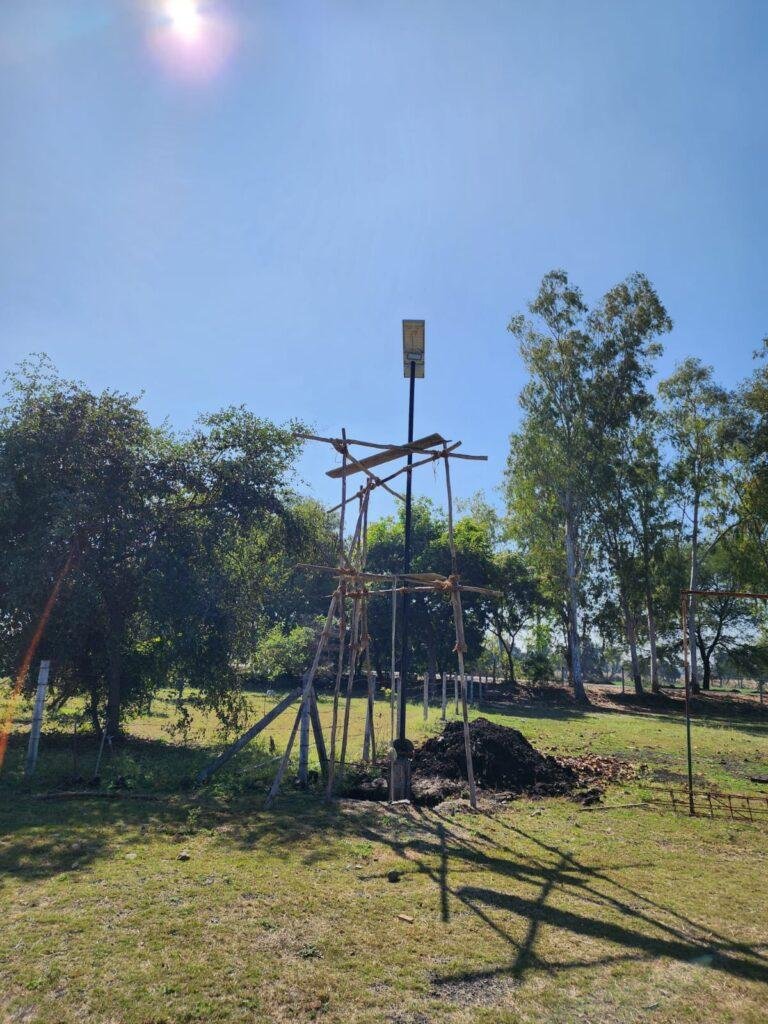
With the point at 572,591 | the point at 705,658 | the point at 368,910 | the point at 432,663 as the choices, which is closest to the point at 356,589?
the point at 368,910

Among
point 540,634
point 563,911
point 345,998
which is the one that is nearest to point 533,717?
point 563,911

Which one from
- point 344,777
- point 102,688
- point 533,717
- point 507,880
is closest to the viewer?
point 507,880

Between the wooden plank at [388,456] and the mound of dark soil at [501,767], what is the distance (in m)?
5.12

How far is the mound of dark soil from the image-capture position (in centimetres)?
1043

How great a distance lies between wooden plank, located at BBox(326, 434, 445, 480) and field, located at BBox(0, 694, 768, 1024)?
5.08 metres

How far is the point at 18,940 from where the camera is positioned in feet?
14.8

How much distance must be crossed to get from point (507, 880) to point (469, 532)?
31370 millimetres

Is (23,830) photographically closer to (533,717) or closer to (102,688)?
(102,688)

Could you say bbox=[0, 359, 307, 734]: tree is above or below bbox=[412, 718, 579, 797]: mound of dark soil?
above

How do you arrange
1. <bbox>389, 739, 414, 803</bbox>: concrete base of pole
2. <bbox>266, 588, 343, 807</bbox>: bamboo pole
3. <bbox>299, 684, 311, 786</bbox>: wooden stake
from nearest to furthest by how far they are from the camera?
<bbox>266, 588, 343, 807</bbox>: bamboo pole, <bbox>389, 739, 414, 803</bbox>: concrete base of pole, <bbox>299, 684, 311, 786</bbox>: wooden stake

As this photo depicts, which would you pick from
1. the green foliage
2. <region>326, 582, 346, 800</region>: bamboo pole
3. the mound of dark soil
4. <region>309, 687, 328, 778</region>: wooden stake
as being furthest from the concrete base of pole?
the green foliage

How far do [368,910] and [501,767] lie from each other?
5.85 metres

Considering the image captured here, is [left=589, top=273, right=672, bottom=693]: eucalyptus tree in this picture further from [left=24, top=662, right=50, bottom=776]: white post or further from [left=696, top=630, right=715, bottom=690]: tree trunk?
[left=24, top=662, right=50, bottom=776]: white post

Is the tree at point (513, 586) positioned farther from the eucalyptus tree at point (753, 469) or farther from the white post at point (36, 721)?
the white post at point (36, 721)
